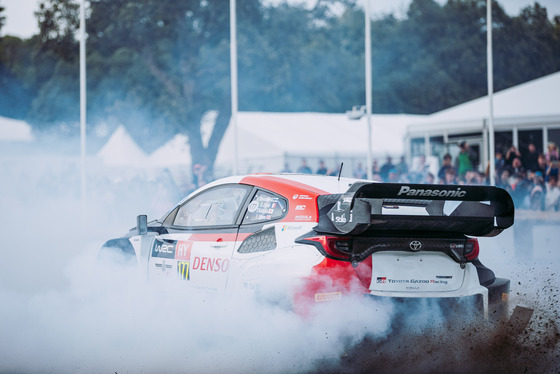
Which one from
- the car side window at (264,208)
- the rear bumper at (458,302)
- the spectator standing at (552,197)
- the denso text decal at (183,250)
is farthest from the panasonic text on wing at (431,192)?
the spectator standing at (552,197)

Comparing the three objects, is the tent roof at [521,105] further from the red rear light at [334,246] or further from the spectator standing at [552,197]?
the red rear light at [334,246]

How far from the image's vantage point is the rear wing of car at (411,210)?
17.4 feet

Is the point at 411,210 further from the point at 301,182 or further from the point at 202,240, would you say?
the point at 202,240

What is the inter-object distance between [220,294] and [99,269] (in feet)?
6.58

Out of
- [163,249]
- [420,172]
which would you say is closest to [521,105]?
[420,172]

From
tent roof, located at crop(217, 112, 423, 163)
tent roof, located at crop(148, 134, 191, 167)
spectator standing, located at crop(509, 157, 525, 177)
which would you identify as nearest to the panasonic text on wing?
spectator standing, located at crop(509, 157, 525, 177)

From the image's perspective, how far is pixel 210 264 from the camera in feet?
20.2

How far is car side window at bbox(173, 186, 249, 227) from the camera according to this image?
6.41 meters

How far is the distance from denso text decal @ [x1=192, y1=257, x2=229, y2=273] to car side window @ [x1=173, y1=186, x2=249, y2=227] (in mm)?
340

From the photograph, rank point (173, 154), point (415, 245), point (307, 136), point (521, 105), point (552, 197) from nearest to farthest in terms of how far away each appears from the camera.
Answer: point (415, 245) → point (552, 197) → point (521, 105) → point (307, 136) → point (173, 154)

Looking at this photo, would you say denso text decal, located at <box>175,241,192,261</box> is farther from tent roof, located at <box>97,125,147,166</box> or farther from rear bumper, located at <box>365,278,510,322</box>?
tent roof, located at <box>97,125,147,166</box>

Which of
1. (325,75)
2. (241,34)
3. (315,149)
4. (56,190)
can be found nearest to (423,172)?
(315,149)

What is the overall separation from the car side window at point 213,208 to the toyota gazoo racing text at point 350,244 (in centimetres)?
2

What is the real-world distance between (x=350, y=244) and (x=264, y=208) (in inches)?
35.6
